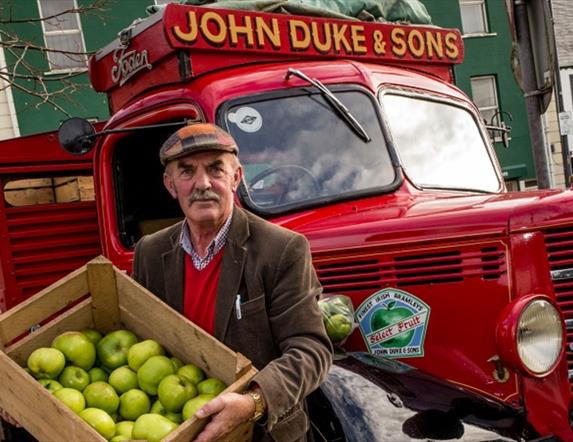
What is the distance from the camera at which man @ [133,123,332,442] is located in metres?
Result: 2.31

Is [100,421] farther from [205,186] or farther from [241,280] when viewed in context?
[205,186]

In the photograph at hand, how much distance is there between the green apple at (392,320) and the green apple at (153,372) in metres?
1.04

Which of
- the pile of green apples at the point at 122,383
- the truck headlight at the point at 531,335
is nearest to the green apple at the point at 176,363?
the pile of green apples at the point at 122,383

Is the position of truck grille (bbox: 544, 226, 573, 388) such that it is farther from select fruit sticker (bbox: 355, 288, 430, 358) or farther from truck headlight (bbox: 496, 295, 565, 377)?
select fruit sticker (bbox: 355, 288, 430, 358)

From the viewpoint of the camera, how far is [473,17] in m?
20.5

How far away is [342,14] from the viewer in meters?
4.68

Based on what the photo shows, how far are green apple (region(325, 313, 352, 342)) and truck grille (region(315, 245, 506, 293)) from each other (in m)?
0.21

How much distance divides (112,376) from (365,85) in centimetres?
225

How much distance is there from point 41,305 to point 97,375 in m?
0.34

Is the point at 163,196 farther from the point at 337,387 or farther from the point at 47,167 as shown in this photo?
the point at 337,387

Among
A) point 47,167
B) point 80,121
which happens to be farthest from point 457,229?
point 47,167

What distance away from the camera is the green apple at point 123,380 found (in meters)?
2.28

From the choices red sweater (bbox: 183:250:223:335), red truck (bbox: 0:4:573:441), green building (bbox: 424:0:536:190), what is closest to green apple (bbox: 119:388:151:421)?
red sweater (bbox: 183:250:223:335)

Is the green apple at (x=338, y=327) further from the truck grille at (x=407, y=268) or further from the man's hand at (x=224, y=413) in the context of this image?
the man's hand at (x=224, y=413)
